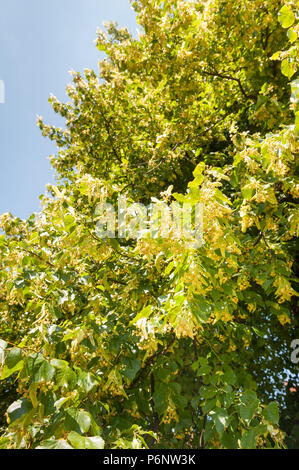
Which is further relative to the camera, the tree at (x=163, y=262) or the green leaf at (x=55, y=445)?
the tree at (x=163, y=262)

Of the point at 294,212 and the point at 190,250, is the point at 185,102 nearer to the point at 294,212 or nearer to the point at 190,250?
the point at 294,212

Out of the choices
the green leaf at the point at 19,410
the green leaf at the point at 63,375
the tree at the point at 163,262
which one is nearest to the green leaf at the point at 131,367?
the tree at the point at 163,262

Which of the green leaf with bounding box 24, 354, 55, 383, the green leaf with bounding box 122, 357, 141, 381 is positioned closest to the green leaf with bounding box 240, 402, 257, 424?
the green leaf with bounding box 122, 357, 141, 381

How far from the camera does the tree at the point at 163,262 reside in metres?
1.28

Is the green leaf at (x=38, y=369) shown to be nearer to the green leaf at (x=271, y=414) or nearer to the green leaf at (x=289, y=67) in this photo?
the green leaf at (x=271, y=414)

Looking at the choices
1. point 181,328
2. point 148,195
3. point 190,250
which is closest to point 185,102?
point 148,195

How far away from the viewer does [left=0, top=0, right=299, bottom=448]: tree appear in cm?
128

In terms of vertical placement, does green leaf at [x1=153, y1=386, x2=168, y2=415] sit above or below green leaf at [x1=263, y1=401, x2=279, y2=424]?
below

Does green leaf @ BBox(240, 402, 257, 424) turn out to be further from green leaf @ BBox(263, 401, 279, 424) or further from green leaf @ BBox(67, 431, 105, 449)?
green leaf @ BBox(67, 431, 105, 449)

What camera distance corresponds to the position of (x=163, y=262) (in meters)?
1.87

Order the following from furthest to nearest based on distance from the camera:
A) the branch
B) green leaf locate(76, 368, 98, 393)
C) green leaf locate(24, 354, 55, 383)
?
the branch → green leaf locate(76, 368, 98, 393) → green leaf locate(24, 354, 55, 383)

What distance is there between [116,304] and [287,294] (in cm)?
119

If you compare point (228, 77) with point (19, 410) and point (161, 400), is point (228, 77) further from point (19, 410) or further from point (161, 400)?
point (19, 410)

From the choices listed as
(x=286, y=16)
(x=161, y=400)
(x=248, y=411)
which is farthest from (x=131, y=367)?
(x=286, y=16)
